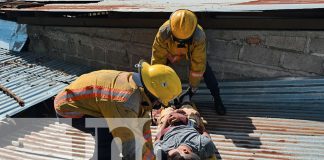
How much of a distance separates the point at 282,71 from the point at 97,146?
11.9 feet

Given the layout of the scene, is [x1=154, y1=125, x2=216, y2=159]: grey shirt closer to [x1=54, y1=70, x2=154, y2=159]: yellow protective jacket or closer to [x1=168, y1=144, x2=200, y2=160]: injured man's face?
[x1=168, y1=144, x2=200, y2=160]: injured man's face

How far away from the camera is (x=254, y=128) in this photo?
5898 millimetres

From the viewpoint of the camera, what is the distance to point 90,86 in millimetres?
4547

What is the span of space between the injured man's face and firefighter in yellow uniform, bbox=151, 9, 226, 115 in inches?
76.3

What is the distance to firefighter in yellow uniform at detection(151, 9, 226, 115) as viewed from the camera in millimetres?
5992

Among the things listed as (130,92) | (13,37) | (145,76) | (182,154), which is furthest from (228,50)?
(13,37)

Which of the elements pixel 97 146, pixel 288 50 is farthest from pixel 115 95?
pixel 288 50

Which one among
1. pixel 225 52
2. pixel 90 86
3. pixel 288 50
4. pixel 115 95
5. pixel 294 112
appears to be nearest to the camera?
pixel 115 95

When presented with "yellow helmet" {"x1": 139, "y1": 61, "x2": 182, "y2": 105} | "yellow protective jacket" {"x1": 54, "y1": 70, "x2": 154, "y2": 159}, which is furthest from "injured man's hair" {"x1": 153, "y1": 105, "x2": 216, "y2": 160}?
"yellow helmet" {"x1": 139, "y1": 61, "x2": 182, "y2": 105}

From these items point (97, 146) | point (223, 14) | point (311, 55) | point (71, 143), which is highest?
point (223, 14)

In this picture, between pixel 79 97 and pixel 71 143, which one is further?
pixel 71 143

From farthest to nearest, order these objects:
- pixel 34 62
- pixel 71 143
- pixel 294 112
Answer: pixel 34 62, pixel 294 112, pixel 71 143

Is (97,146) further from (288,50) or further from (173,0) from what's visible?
(173,0)

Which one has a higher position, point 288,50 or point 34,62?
point 288,50
